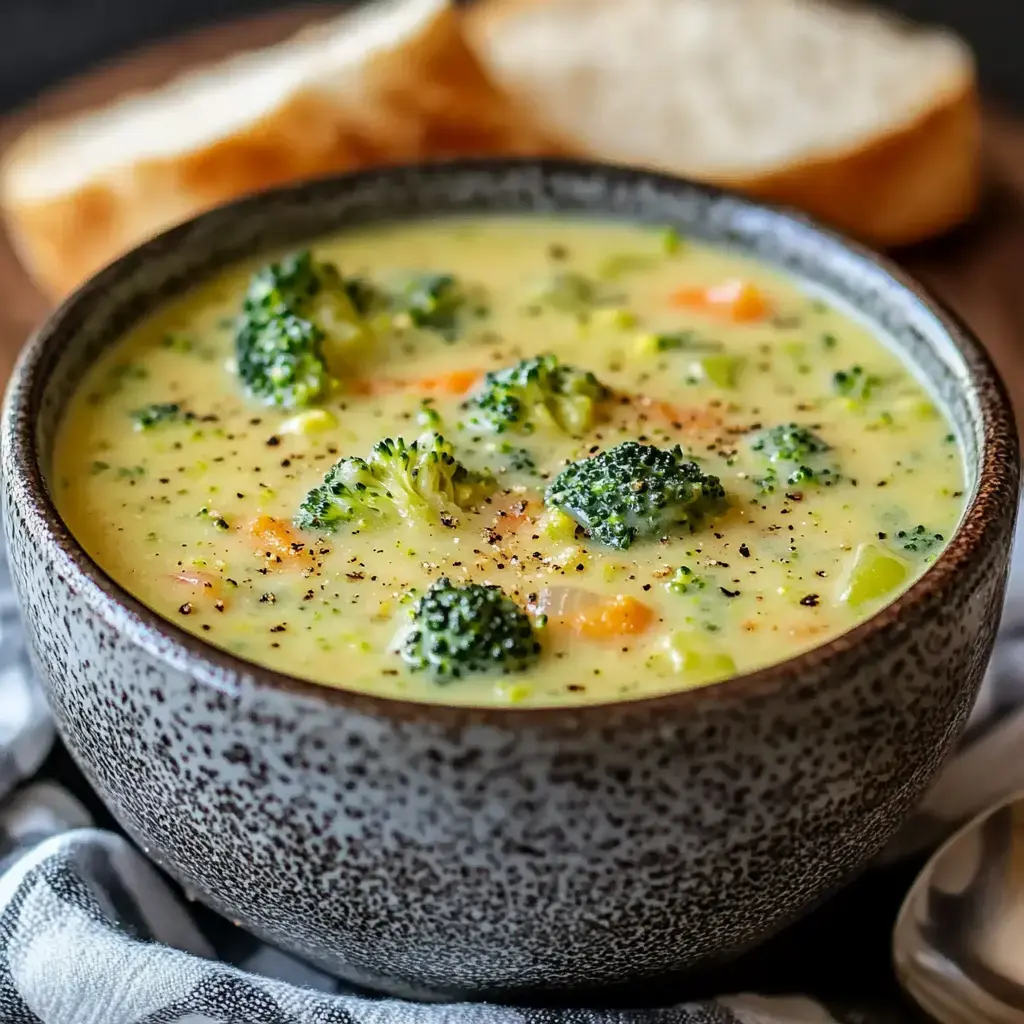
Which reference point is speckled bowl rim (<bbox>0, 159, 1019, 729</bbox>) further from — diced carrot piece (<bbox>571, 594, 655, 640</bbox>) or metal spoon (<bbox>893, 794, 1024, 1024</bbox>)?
metal spoon (<bbox>893, 794, 1024, 1024</bbox>)

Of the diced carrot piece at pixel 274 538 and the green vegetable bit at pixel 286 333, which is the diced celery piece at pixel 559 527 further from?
the green vegetable bit at pixel 286 333

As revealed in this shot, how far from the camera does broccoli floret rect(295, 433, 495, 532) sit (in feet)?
6.80

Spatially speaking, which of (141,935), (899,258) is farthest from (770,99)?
(141,935)

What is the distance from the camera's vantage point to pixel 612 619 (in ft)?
6.22

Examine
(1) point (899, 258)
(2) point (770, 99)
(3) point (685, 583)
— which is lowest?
(1) point (899, 258)

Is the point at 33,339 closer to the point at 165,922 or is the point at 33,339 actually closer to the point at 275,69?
the point at 165,922

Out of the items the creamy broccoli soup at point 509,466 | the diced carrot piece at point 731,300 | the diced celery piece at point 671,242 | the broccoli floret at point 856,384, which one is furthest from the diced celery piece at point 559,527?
the diced celery piece at point 671,242

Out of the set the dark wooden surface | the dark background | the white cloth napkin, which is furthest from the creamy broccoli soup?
the dark background

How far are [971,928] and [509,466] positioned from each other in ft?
3.02

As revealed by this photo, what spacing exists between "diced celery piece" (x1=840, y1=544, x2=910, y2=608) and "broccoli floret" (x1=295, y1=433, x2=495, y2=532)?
0.52 m

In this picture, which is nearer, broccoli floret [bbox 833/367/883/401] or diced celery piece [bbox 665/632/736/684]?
diced celery piece [bbox 665/632/736/684]

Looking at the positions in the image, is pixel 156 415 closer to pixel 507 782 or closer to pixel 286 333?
pixel 286 333

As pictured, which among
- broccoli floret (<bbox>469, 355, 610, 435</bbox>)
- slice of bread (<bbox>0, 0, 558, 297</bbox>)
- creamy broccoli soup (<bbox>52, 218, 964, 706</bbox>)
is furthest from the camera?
slice of bread (<bbox>0, 0, 558, 297</bbox>)

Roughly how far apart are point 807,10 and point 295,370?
259cm
